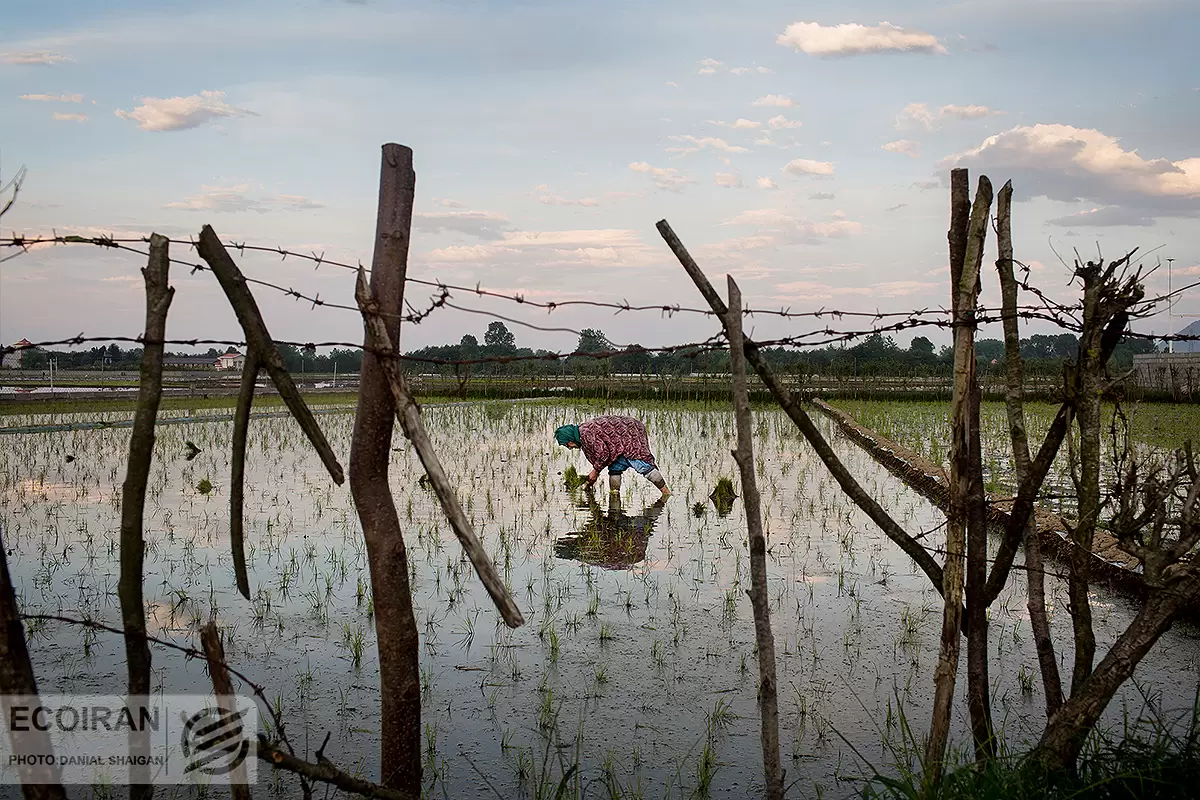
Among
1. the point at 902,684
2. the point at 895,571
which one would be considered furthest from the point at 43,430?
the point at 902,684

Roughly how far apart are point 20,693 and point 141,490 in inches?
21.7

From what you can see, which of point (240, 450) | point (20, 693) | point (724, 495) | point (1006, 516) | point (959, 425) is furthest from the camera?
point (724, 495)

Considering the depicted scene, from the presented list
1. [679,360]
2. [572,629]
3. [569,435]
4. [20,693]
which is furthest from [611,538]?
[679,360]

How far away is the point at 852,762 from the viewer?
352 cm

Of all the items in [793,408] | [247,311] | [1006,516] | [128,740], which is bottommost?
[128,740]

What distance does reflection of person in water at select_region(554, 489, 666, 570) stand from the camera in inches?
273

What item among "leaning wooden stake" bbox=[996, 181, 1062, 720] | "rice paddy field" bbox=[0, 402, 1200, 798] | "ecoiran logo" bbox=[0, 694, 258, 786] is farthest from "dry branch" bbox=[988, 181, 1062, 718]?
"ecoiran logo" bbox=[0, 694, 258, 786]

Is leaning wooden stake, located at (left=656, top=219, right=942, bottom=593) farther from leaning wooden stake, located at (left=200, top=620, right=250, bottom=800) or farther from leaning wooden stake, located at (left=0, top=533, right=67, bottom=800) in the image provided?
leaning wooden stake, located at (left=0, top=533, right=67, bottom=800)

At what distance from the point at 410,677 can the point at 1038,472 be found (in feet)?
6.49

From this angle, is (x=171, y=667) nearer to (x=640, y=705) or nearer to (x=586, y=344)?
(x=640, y=705)

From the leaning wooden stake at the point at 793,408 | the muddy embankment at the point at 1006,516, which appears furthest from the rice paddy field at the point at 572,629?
the leaning wooden stake at the point at 793,408

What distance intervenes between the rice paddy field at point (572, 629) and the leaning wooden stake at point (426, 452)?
1.10 metres

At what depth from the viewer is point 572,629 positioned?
5156mm

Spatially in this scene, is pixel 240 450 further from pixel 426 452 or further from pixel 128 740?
pixel 128 740
